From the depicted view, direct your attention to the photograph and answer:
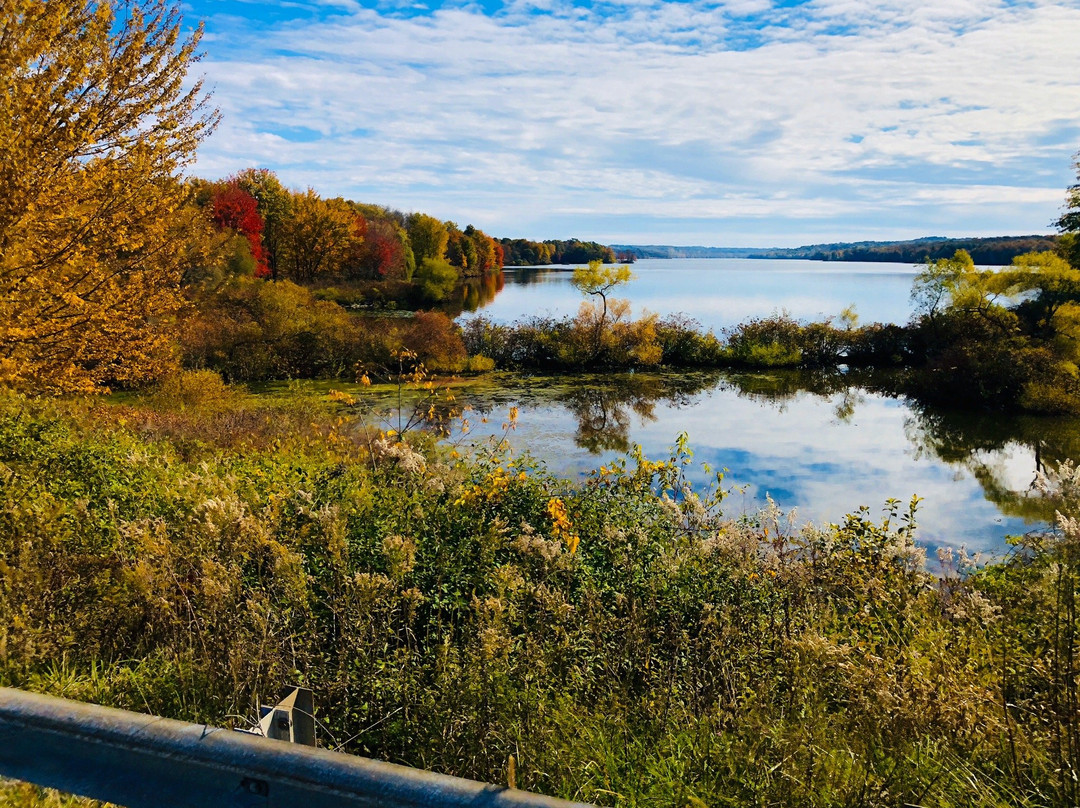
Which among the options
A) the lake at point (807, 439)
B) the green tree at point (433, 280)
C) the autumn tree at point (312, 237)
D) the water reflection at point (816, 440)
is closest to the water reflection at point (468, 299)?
the green tree at point (433, 280)

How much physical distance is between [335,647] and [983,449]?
18.4 metres

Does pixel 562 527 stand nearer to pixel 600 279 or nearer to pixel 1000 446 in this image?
pixel 1000 446

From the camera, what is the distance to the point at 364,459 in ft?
31.7

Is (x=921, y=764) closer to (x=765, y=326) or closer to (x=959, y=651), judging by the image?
(x=959, y=651)

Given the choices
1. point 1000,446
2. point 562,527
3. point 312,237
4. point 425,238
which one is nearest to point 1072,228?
point 1000,446

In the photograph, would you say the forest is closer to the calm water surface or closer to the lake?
the lake

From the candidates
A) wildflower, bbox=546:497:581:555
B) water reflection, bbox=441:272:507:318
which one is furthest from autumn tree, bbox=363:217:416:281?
wildflower, bbox=546:497:581:555

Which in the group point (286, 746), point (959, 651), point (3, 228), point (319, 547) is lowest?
point (959, 651)

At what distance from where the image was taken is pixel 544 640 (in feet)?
12.8

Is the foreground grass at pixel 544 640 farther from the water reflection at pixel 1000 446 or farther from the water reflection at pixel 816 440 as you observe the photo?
the water reflection at pixel 1000 446

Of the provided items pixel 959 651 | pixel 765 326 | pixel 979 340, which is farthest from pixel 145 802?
pixel 765 326

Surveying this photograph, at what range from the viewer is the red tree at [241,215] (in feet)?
144

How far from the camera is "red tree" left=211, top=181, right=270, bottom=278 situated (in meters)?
44.0

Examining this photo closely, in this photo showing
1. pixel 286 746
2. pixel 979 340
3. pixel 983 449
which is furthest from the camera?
pixel 979 340
